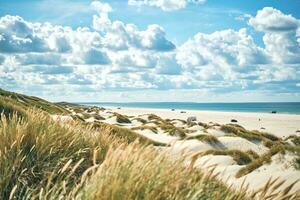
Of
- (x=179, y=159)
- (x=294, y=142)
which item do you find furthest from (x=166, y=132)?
(x=179, y=159)

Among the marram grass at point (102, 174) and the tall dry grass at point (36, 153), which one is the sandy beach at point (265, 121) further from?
the marram grass at point (102, 174)

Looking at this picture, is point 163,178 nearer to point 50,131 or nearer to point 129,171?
point 129,171

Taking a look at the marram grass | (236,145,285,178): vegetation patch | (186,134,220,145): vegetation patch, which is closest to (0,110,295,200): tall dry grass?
the marram grass

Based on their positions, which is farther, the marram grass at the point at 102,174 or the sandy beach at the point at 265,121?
the sandy beach at the point at 265,121

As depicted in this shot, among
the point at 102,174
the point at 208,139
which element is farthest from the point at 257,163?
the point at 102,174

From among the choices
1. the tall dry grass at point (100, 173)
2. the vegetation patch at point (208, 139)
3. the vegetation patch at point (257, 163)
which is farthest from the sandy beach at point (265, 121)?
the tall dry grass at point (100, 173)

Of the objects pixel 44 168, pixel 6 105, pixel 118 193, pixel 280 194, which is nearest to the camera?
pixel 118 193

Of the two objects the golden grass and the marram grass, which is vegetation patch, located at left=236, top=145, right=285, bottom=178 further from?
the golden grass

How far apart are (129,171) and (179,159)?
1.14 m

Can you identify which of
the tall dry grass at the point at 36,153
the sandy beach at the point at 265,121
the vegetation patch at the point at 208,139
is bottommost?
the sandy beach at the point at 265,121

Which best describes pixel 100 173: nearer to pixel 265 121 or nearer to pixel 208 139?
pixel 208 139

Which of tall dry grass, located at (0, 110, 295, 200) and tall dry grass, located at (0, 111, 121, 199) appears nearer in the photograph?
tall dry grass, located at (0, 110, 295, 200)

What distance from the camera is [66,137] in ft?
27.0

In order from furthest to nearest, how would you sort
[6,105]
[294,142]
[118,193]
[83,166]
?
[294,142], [6,105], [83,166], [118,193]
